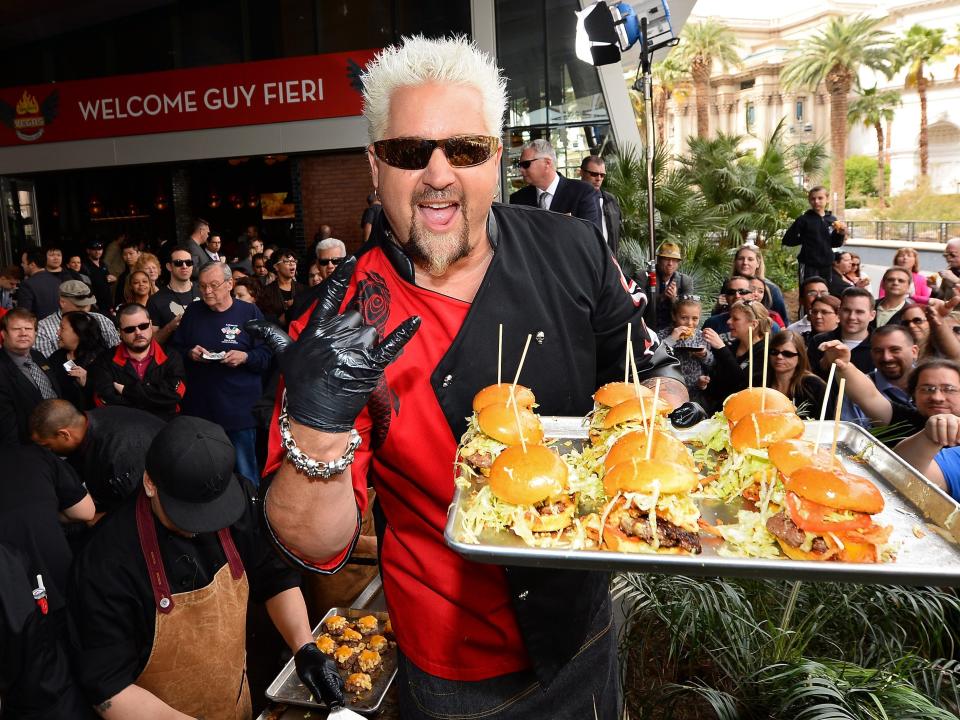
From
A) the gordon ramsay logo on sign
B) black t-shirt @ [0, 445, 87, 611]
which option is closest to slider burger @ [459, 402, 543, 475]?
black t-shirt @ [0, 445, 87, 611]

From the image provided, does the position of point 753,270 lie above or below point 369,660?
above

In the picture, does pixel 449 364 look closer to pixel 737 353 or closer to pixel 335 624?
pixel 335 624

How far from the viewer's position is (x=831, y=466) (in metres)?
1.91

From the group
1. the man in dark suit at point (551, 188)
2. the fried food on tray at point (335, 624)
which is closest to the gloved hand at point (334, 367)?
the fried food on tray at point (335, 624)

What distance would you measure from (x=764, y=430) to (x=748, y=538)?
47 cm

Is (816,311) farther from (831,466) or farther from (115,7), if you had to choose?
(115,7)

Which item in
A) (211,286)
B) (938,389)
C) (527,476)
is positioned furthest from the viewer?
(211,286)

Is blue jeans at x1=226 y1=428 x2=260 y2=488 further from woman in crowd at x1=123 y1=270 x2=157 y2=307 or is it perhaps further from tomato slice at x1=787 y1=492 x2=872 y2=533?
tomato slice at x1=787 y1=492 x2=872 y2=533

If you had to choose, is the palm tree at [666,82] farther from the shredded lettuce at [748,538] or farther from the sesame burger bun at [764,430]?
the shredded lettuce at [748,538]

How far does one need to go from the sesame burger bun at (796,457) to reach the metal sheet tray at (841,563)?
165mm

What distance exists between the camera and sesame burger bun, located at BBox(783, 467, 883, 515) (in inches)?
69.1

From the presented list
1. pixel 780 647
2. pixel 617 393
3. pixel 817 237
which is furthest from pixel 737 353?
pixel 817 237

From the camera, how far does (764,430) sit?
223 cm

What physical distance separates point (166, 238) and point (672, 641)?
21.7 meters
